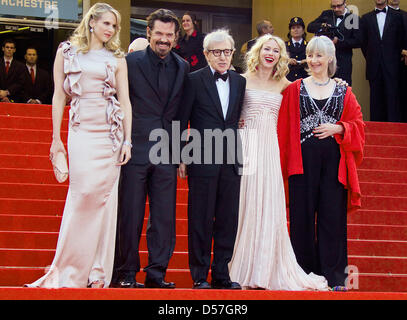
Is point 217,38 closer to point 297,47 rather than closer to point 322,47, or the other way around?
point 322,47

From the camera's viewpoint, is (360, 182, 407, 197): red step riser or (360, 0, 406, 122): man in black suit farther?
(360, 0, 406, 122): man in black suit

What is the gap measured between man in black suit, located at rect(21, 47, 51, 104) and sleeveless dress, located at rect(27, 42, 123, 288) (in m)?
6.72

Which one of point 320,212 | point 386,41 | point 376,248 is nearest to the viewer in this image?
point 320,212

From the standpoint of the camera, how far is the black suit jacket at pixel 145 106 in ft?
18.4

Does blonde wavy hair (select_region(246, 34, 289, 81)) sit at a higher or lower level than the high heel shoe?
higher

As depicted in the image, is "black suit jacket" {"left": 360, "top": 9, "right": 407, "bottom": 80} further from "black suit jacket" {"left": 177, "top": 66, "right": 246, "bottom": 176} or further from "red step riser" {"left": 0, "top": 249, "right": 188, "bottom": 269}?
"red step riser" {"left": 0, "top": 249, "right": 188, "bottom": 269}

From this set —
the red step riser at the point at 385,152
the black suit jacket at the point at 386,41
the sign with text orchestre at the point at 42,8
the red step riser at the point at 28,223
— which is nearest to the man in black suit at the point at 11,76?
the sign with text orchestre at the point at 42,8

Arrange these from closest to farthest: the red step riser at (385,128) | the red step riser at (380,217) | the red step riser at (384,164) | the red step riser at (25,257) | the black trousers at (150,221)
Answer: the black trousers at (150,221) < the red step riser at (25,257) < the red step riser at (380,217) < the red step riser at (384,164) < the red step riser at (385,128)

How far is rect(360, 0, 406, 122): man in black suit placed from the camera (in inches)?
441

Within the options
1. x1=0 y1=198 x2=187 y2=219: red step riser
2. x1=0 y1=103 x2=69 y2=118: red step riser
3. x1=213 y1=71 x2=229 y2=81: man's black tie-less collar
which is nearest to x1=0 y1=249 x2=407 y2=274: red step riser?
x1=0 y1=198 x2=187 y2=219: red step riser

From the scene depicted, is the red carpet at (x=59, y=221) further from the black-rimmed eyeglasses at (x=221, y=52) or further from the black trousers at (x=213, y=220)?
the black-rimmed eyeglasses at (x=221, y=52)

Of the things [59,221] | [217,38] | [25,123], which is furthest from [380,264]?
[25,123]

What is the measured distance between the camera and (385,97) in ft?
37.3

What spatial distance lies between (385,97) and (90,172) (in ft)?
22.4
